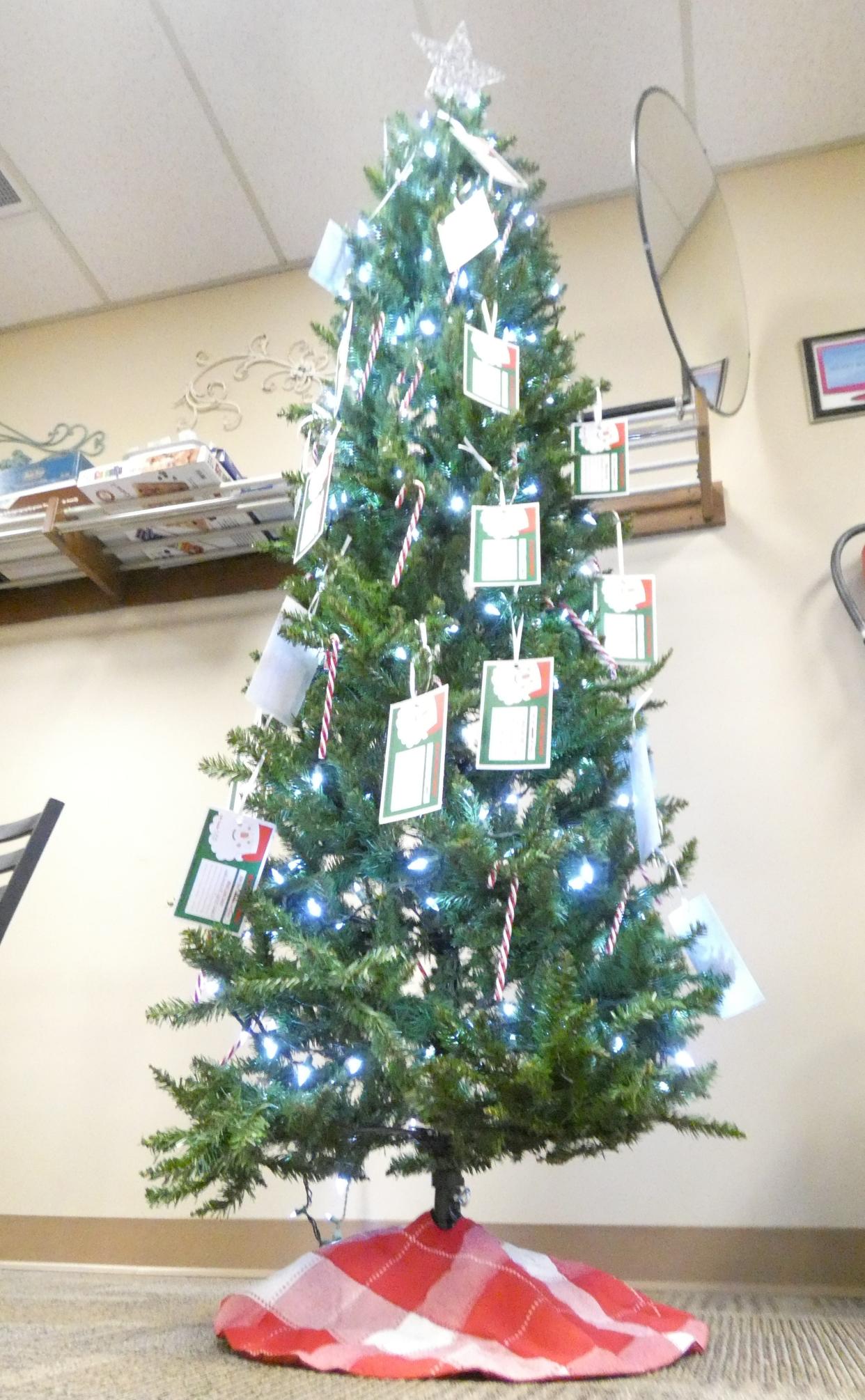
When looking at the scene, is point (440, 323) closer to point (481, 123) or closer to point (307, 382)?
point (481, 123)

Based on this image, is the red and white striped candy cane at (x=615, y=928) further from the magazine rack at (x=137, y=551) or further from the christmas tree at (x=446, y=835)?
the magazine rack at (x=137, y=551)

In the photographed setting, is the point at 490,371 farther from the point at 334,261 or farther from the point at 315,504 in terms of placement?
the point at 334,261

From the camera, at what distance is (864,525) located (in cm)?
185

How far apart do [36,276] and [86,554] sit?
1.05m

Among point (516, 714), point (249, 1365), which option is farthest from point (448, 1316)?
point (516, 714)

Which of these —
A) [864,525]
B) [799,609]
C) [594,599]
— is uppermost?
[864,525]

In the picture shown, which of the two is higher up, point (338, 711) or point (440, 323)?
point (440, 323)

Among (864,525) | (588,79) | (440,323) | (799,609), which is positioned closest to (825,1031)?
(799,609)

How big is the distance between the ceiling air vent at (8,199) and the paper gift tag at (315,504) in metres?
1.75

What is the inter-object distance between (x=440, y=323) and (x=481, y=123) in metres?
0.49

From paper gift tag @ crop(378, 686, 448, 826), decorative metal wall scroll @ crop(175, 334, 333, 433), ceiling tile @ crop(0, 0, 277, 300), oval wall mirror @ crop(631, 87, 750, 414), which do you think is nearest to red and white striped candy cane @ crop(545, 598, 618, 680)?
paper gift tag @ crop(378, 686, 448, 826)

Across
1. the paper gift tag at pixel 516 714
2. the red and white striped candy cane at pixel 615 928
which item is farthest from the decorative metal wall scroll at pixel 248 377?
the red and white striped candy cane at pixel 615 928

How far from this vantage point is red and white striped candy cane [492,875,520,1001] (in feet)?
3.13

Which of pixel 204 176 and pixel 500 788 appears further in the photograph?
pixel 204 176
